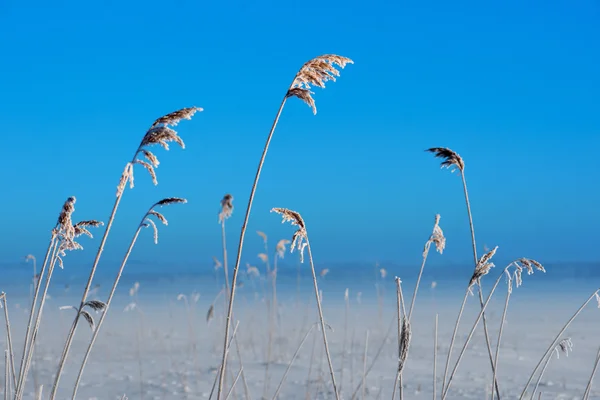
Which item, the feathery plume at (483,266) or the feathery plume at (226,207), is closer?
the feathery plume at (483,266)

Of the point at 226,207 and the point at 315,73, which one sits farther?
the point at 226,207

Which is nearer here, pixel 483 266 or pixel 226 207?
pixel 483 266

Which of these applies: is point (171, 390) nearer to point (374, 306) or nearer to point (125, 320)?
point (125, 320)

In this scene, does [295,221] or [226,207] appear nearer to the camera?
[295,221]

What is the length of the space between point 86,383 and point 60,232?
4.38 m

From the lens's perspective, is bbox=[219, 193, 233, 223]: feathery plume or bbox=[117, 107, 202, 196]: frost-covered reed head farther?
bbox=[219, 193, 233, 223]: feathery plume

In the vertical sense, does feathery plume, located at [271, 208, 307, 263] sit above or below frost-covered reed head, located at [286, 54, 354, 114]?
below

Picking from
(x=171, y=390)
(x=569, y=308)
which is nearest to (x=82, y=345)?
(x=171, y=390)

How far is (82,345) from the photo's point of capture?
8250 mm

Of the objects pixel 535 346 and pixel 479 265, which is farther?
pixel 535 346

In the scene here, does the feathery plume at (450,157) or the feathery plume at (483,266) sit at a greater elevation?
the feathery plume at (450,157)

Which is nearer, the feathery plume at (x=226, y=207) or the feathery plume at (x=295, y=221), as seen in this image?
the feathery plume at (x=295, y=221)

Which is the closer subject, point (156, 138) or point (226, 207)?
point (156, 138)

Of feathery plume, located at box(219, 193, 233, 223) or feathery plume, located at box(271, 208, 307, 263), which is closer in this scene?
feathery plume, located at box(271, 208, 307, 263)
